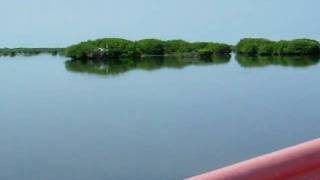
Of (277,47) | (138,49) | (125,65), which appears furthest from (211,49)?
(125,65)

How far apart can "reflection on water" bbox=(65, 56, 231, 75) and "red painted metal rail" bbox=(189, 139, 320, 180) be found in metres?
35.4

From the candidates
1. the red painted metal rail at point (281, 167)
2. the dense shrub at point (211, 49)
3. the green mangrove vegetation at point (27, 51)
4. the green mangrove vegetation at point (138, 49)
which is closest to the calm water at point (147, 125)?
the red painted metal rail at point (281, 167)

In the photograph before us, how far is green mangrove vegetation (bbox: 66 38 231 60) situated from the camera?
1882 inches

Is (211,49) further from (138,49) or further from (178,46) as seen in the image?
(138,49)

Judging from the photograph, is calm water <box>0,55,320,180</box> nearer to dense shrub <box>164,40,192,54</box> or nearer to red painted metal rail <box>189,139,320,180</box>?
red painted metal rail <box>189,139,320,180</box>

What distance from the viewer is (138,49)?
5112cm

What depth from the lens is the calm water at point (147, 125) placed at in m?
10.9

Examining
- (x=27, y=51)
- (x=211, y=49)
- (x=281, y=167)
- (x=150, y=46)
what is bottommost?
(x=27, y=51)

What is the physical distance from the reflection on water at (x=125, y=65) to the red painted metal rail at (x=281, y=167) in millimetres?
35408

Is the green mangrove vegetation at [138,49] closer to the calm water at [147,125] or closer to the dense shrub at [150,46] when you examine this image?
the dense shrub at [150,46]

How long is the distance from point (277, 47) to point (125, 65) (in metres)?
14.0

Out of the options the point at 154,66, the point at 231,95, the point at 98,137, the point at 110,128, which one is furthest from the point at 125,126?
the point at 154,66

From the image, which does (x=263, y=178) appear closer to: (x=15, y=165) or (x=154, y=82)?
(x=15, y=165)

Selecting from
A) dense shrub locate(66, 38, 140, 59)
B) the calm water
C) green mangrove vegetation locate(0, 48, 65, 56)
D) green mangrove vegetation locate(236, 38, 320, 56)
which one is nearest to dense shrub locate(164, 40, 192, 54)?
green mangrove vegetation locate(236, 38, 320, 56)
